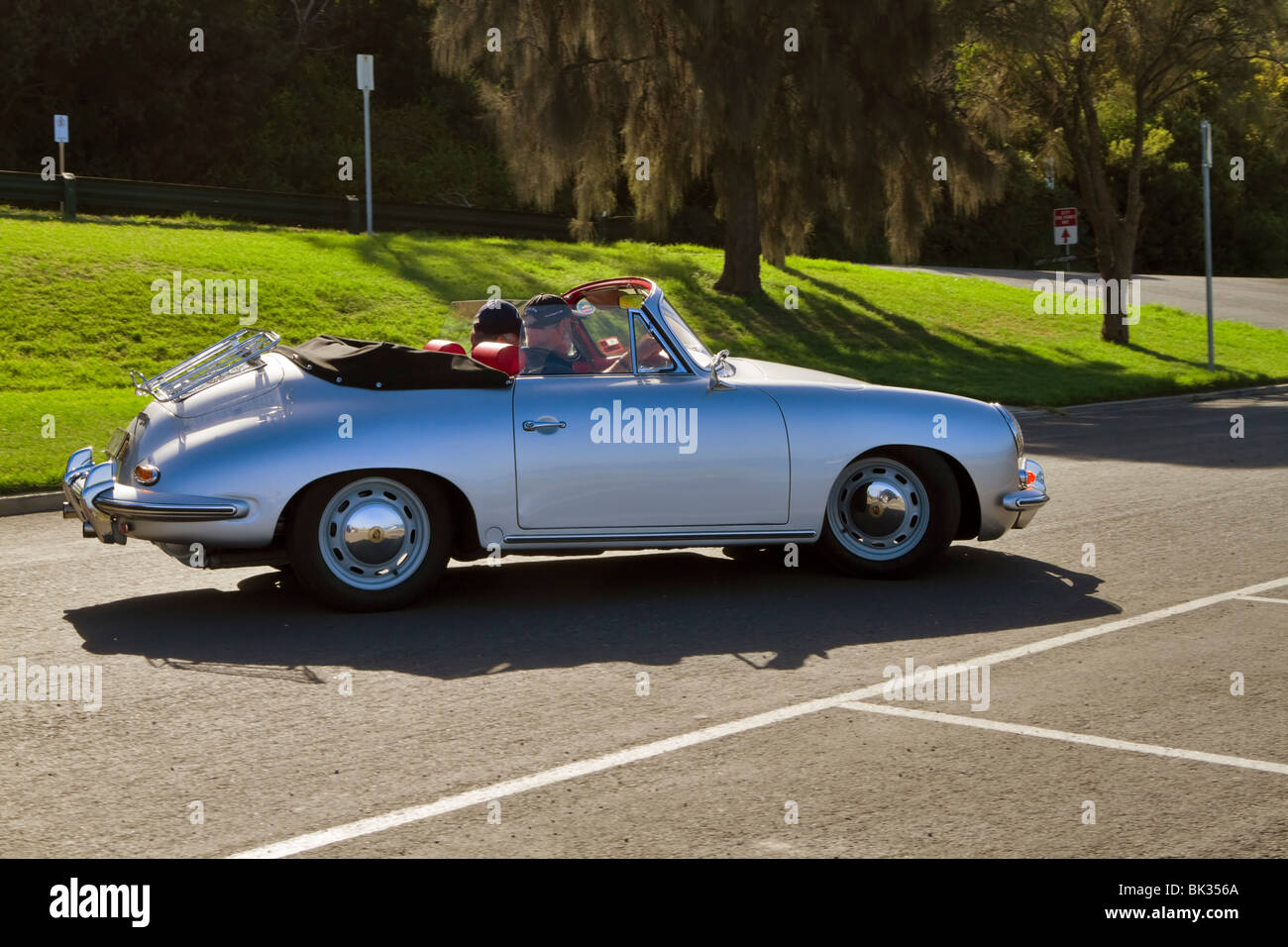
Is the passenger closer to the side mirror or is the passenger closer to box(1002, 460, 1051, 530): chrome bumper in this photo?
the side mirror

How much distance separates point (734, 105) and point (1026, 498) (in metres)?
17.1

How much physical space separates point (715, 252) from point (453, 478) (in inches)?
1074

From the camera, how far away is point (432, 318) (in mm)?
22453

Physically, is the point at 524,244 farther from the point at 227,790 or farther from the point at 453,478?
the point at 227,790

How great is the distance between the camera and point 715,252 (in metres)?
33.9

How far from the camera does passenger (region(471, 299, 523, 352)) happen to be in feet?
25.4

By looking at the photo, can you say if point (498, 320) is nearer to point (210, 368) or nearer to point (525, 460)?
point (525, 460)

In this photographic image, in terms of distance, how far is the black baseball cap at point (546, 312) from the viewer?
7.71m

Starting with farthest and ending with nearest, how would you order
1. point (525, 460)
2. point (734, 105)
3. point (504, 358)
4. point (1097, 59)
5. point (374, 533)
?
point (1097, 59), point (734, 105), point (504, 358), point (525, 460), point (374, 533)

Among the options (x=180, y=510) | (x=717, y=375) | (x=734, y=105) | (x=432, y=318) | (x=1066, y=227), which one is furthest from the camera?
(x=1066, y=227)

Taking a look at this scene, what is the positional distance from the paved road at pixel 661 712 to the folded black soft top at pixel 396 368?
1104 millimetres

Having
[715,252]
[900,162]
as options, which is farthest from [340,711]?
[715,252]

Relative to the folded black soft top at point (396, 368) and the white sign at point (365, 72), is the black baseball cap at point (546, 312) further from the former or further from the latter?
the white sign at point (365, 72)

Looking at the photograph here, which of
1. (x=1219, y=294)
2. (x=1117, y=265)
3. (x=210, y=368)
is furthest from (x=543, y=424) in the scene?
(x=1219, y=294)
